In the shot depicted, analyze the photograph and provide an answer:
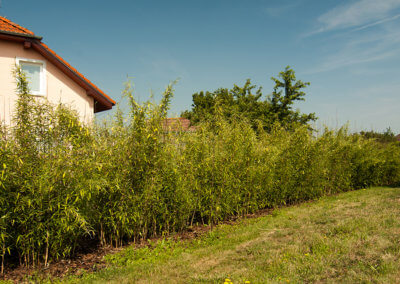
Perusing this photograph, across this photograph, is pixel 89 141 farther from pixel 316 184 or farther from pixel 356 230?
pixel 316 184

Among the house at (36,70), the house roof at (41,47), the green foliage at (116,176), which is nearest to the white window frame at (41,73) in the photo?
the house at (36,70)

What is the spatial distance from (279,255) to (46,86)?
8668 mm

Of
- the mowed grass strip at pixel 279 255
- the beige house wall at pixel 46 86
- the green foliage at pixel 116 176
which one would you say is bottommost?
the mowed grass strip at pixel 279 255

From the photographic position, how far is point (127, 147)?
14.6 ft

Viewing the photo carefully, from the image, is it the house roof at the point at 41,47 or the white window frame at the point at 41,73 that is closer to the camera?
the house roof at the point at 41,47

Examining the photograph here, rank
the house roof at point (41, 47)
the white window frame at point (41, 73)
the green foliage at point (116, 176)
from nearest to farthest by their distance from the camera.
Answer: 1. the green foliage at point (116, 176)
2. the house roof at point (41, 47)
3. the white window frame at point (41, 73)

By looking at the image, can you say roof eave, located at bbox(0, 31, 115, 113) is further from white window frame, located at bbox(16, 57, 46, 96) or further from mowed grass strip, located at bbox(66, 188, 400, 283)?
mowed grass strip, located at bbox(66, 188, 400, 283)

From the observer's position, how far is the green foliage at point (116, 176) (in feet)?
11.8

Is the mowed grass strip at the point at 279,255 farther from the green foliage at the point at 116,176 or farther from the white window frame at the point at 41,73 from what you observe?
the white window frame at the point at 41,73

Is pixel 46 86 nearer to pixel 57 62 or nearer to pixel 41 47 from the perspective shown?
pixel 57 62

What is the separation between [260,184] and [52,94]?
7190 millimetres

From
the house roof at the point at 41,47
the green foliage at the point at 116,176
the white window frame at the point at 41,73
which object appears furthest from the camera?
the white window frame at the point at 41,73

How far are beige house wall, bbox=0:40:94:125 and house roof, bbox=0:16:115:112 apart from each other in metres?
0.18

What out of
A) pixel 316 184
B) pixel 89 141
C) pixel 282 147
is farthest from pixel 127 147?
pixel 316 184
